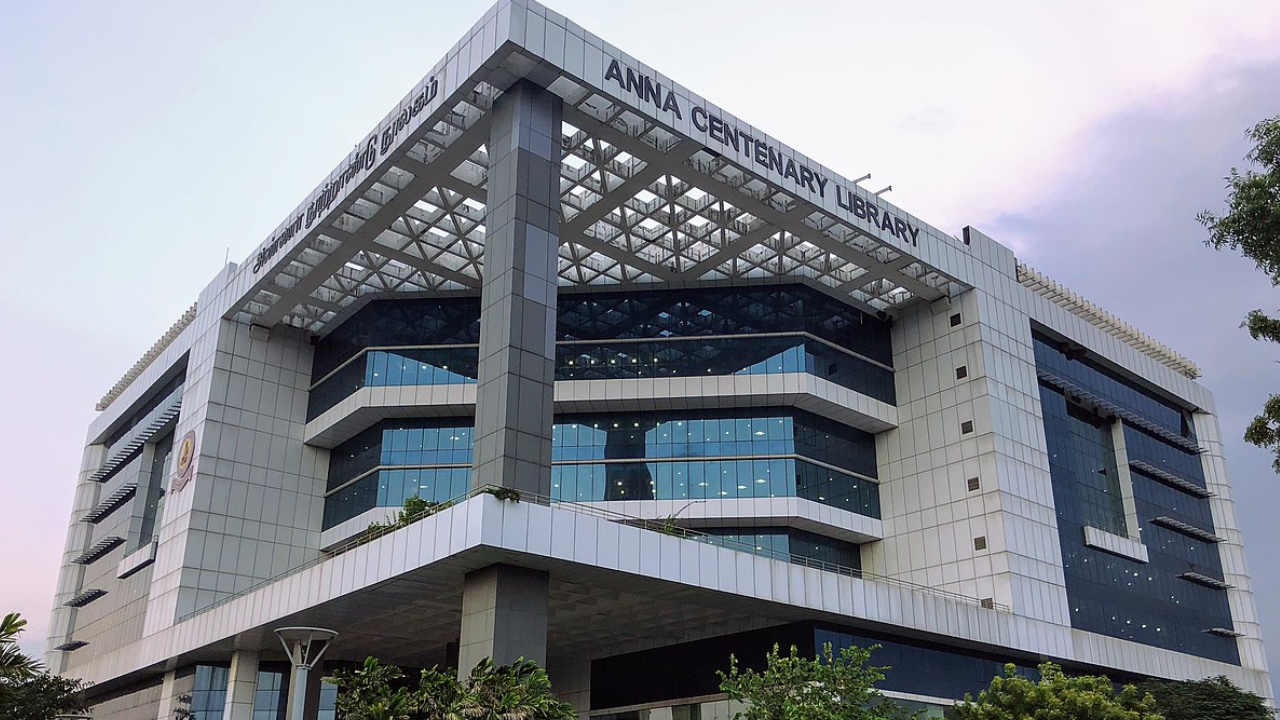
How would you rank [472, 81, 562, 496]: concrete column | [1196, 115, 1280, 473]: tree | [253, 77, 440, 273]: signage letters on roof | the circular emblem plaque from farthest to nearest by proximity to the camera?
the circular emblem plaque < [253, 77, 440, 273]: signage letters on roof < [472, 81, 562, 496]: concrete column < [1196, 115, 1280, 473]: tree

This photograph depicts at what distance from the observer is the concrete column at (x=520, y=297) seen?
141ft

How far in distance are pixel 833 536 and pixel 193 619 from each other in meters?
35.1

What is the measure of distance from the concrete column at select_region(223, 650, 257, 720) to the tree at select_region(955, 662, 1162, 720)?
110ft

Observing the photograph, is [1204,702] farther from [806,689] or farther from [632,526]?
[632,526]

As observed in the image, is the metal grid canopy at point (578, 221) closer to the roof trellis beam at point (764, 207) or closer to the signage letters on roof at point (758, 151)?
the roof trellis beam at point (764, 207)

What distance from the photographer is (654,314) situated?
223 feet

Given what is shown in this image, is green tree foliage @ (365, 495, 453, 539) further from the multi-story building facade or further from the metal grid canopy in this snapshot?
the metal grid canopy

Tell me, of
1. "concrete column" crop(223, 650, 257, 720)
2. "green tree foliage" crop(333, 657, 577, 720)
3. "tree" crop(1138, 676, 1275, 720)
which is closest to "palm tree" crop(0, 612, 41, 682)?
"green tree foliage" crop(333, 657, 577, 720)

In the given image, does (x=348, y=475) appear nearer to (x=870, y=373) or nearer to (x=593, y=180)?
(x=593, y=180)

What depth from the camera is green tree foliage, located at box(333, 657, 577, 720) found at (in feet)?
105

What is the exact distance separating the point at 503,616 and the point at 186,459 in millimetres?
33702

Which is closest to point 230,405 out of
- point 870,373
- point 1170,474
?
point 870,373

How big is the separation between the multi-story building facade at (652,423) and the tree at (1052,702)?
6.80 meters

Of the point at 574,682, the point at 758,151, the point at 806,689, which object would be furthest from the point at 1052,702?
the point at 758,151
